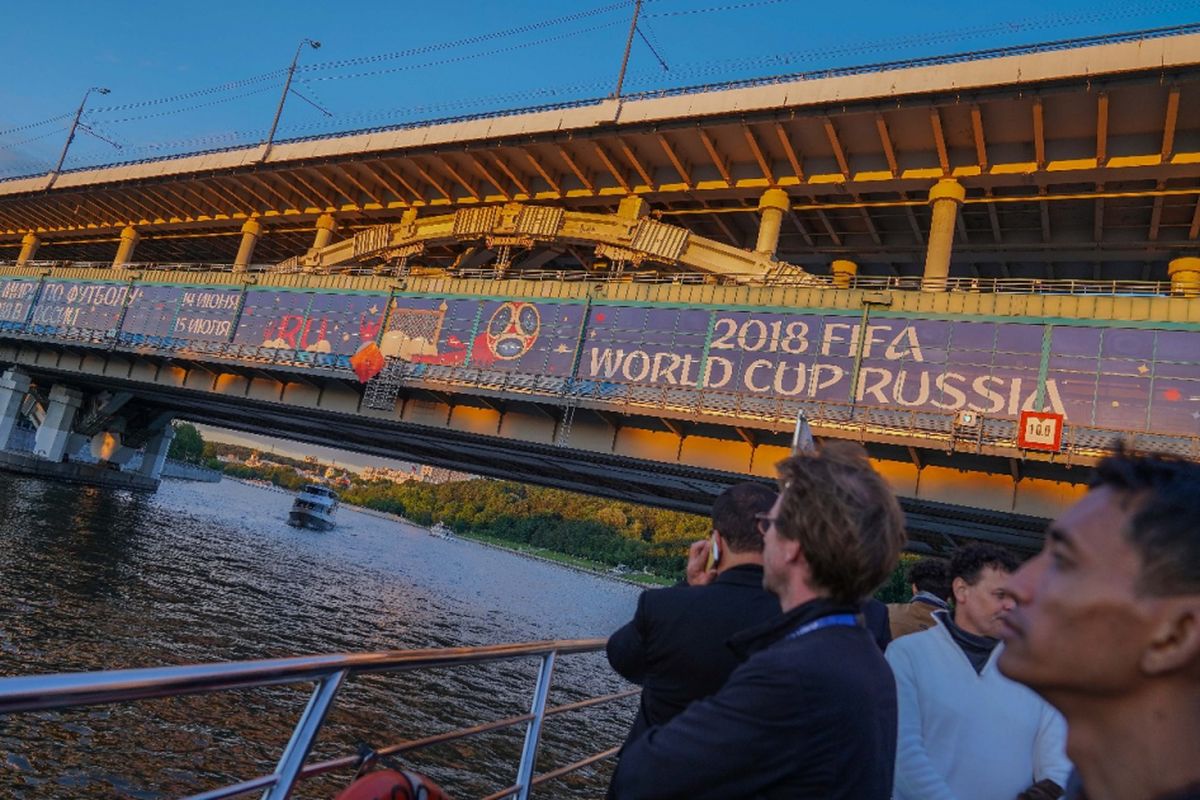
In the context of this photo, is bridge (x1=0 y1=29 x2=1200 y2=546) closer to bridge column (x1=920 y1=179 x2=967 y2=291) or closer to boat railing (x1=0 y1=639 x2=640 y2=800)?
bridge column (x1=920 y1=179 x2=967 y2=291)

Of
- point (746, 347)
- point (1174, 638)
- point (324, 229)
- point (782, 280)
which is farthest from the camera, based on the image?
point (324, 229)

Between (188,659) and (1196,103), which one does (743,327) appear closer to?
(1196,103)

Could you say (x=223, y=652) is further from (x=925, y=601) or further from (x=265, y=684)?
(x=265, y=684)

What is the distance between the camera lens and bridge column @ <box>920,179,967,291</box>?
102 ft

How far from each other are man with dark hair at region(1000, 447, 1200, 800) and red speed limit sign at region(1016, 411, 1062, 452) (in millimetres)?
21544

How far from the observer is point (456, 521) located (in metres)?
141

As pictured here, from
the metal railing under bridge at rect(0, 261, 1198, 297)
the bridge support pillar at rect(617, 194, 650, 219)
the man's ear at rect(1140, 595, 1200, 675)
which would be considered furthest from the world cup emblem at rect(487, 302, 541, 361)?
the man's ear at rect(1140, 595, 1200, 675)

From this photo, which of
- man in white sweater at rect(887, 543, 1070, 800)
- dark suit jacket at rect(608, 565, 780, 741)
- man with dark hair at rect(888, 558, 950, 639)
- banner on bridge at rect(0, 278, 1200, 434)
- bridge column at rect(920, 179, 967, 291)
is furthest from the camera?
bridge column at rect(920, 179, 967, 291)

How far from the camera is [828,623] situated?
220 cm

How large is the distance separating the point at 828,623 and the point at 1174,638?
3.30ft

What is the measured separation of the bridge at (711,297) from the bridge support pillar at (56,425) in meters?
0.17

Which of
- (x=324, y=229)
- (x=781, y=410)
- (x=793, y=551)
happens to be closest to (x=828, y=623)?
(x=793, y=551)

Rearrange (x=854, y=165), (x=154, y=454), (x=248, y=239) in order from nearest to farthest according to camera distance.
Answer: (x=854, y=165), (x=248, y=239), (x=154, y=454)

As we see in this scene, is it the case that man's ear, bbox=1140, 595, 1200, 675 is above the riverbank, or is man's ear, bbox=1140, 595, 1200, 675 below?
above
